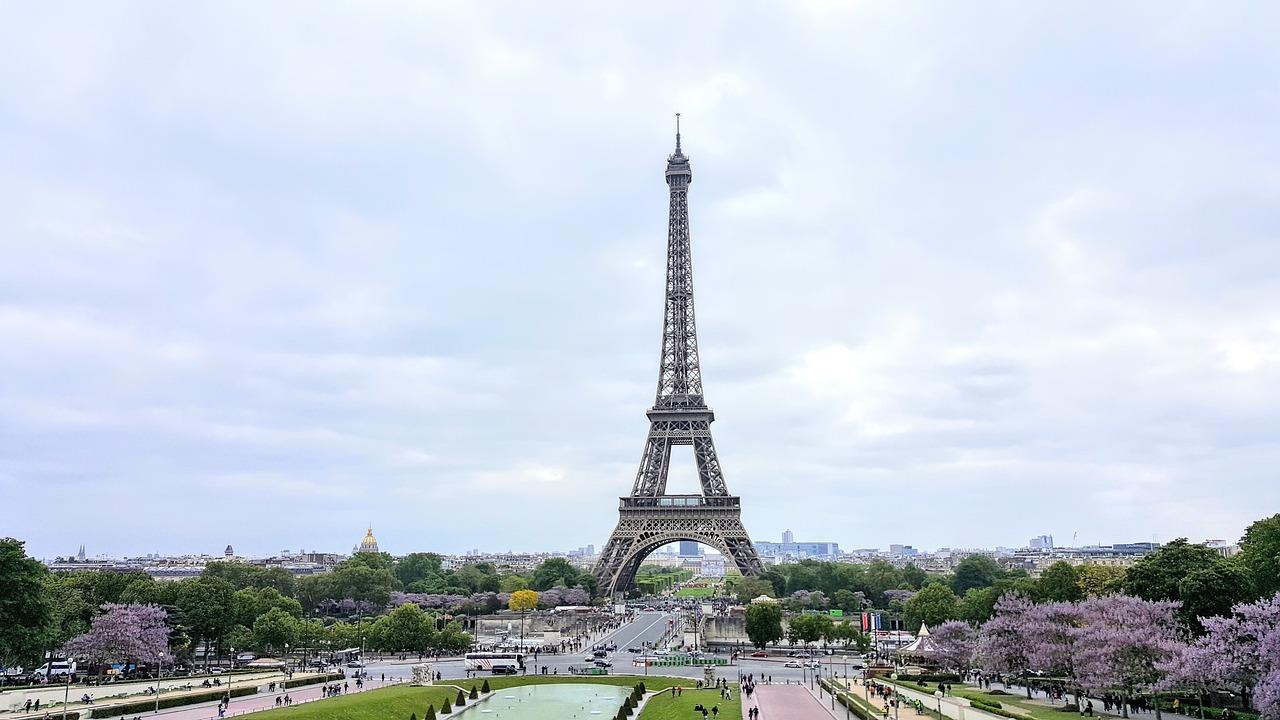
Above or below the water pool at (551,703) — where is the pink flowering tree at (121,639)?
above

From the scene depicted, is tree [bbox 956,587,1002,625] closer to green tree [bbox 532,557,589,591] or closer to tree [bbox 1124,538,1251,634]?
tree [bbox 1124,538,1251,634]

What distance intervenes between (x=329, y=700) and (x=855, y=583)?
10910 cm

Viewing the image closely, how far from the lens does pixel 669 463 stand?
122 m

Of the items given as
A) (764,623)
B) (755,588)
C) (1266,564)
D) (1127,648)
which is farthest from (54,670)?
(1266,564)

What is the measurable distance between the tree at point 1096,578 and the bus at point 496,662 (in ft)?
157

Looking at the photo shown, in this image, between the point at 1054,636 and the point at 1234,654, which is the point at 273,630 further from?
the point at 1234,654

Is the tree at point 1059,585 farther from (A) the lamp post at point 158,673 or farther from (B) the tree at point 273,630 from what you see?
(A) the lamp post at point 158,673

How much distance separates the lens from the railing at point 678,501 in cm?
11494

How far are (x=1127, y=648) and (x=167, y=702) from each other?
5346cm

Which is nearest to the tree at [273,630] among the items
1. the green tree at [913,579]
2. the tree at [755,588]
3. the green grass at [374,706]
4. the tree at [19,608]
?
the green grass at [374,706]

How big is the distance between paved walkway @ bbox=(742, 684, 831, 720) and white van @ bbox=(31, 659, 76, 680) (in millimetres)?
50449

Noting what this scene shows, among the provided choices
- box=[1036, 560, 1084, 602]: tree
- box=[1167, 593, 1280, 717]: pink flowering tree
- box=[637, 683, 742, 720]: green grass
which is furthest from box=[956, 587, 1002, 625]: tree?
box=[1167, 593, 1280, 717]: pink flowering tree

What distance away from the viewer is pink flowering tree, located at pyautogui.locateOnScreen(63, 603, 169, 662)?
67625 mm

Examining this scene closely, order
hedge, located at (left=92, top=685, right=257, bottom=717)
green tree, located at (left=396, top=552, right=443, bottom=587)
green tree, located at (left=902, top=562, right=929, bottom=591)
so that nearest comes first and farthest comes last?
hedge, located at (left=92, top=685, right=257, bottom=717) < green tree, located at (left=902, top=562, right=929, bottom=591) < green tree, located at (left=396, top=552, right=443, bottom=587)
